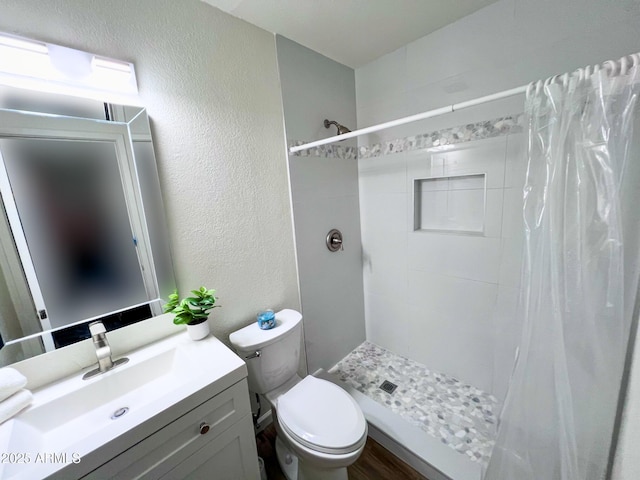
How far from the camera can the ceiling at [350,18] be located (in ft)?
4.12

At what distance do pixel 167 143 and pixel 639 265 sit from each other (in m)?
1.82

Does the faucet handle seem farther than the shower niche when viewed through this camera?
No

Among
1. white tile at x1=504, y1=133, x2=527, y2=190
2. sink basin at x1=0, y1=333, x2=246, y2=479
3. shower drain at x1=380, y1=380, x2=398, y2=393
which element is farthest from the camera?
shower drain at x1=380, y1=380, x2=398, y2=393

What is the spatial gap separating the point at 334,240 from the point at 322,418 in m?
1.13

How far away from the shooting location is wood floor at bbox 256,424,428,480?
1.32m

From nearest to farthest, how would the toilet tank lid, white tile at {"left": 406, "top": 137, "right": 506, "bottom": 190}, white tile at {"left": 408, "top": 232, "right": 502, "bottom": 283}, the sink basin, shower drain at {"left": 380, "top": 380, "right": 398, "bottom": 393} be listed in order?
the sink basin, the toilet tank lid, white tile at {"left": 406, "top": 137, "right": 506, "bottom": 190}, white tile at {"left": 408, "top": 232, "right": 502, "bottom": 283}, shower drain at {"left": 380, "top": 380, "right": 398, "bottom": 393}

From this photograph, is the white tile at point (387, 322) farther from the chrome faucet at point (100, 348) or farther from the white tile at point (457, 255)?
the chrome faucet at point (100, 348)

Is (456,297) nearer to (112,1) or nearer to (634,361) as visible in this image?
(634,361)

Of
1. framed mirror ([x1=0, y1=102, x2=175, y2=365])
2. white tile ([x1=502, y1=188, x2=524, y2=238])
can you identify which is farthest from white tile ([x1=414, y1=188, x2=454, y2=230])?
framed mirror ([x1=0, y1=102, x2=175, y2=365])

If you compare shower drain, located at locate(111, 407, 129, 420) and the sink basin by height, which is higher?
the sink basin

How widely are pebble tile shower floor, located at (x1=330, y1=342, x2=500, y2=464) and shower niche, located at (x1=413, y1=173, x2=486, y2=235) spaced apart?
1.08m

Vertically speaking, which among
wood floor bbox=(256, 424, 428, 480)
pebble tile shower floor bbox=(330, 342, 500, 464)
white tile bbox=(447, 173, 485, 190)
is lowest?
wood floor bbox=(256, 424, 428, 480)

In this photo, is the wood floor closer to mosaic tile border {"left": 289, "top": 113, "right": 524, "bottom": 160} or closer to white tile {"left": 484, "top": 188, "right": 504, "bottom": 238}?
white tile {"left": 484, "top": 188, "right": 504, "bottom": 238}

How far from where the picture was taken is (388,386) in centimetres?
185
